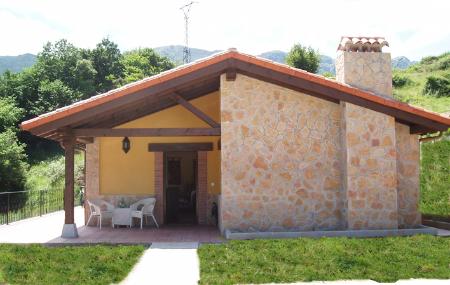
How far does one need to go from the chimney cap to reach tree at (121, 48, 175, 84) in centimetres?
4082

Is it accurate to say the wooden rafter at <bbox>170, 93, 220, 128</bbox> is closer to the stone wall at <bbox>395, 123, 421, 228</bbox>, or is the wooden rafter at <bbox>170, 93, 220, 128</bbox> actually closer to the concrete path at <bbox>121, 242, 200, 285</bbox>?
the concrete path at <bbox>121, 242, 200, 285</bbox>

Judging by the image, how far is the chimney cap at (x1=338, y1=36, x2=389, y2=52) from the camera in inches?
427

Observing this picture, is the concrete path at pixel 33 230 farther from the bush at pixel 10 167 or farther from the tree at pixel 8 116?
the tree at pixel 8 116

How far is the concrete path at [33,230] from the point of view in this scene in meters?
10.1

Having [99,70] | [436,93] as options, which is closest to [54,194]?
[436,93]

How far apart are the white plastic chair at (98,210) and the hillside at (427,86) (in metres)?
19.7

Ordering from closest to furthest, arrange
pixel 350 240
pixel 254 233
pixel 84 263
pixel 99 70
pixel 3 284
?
pixel 3 284 < pixel 84 263 < pixel 350 240 < pixel 254 233 < pixel 99 70

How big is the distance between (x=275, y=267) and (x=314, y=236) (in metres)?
2.98

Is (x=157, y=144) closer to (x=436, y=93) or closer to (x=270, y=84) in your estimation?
(x=270, y=84)

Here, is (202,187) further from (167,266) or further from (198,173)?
(167,266)

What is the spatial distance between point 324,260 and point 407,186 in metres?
4.55

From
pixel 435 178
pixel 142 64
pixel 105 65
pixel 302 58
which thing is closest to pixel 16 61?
pixel 105 65

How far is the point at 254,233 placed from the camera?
9.70 meters

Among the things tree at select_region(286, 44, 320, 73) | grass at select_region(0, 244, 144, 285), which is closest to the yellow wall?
grass at select_region(0, 244, 144, 285)
